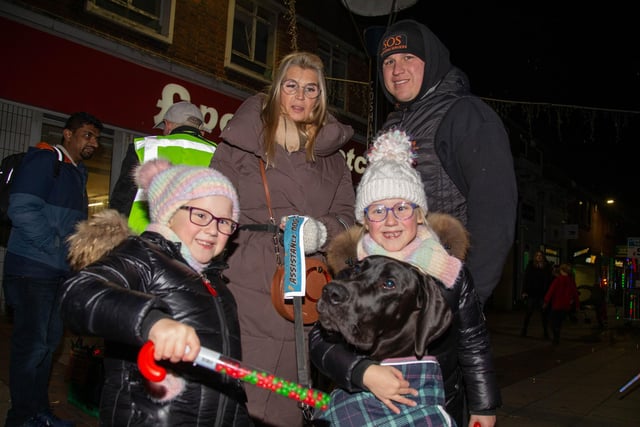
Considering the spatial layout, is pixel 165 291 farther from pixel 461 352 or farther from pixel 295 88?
pixel 295 88

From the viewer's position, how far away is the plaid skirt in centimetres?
190

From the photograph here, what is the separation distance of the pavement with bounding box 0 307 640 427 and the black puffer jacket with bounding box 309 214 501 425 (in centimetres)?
283

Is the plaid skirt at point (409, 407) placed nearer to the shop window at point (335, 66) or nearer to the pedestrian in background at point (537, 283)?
the pedestrian in background at point (537, 283)

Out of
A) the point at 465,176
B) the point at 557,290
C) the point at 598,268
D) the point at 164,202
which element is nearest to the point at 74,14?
→ the point at 164,202

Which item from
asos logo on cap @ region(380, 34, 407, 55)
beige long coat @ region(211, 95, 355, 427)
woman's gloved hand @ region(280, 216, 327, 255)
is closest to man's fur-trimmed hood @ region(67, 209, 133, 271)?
beige long coat @ region(211, 95, 355, 427)

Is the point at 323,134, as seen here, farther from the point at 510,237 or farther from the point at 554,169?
the point at 554,169

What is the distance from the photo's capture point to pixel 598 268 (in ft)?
134

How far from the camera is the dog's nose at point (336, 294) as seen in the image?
1901mm

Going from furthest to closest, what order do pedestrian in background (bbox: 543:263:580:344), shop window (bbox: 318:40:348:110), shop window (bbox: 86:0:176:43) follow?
shop window (bbox: 318:40:348:110), pedestrian in background (bbox: 543:263:580:344), shop window (bbox: 86:0:176:43)

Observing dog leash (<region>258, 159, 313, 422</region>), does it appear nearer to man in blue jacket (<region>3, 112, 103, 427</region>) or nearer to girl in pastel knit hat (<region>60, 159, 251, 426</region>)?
girl in pastel knit hat (<region>60, 159, 251, 426</region>)

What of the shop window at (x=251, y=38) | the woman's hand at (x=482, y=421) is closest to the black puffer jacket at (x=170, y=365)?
the woman's hand at (x=482, y=421)

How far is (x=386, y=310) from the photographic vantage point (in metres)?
1.95

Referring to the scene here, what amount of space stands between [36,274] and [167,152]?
1.30 metres

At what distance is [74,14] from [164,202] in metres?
7.73
